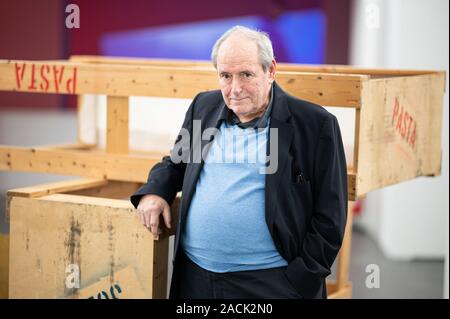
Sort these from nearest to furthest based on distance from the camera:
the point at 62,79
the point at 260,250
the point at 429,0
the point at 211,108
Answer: the point at 260,250 → the point at 211,108 → the point at 62,79 → the point at 429,0

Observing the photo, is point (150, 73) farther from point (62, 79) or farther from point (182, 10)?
point (182, 10)

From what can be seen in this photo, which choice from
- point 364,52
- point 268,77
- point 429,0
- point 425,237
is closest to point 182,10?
point 364,52

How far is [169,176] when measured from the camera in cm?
321

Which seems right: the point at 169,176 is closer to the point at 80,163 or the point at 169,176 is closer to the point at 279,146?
the point at 279,146

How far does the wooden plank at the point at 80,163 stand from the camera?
4.14 metres

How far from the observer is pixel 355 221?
28.2ft

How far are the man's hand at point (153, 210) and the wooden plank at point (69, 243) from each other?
15 cm

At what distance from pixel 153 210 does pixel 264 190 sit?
0.54 metres

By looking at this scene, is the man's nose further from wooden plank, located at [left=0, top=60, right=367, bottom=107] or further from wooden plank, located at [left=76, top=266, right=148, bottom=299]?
wooden plank, located at [left=76, top=266, right=148, bottom=299]

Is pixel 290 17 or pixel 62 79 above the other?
pixel 290 17

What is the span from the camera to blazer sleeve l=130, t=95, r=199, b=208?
3.18 metres

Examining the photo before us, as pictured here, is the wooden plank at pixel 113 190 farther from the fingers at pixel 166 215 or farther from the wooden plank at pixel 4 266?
the fingers at pixel 166 215

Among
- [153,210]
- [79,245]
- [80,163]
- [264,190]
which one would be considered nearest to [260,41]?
[264,190]

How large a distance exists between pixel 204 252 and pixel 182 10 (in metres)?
5.89
